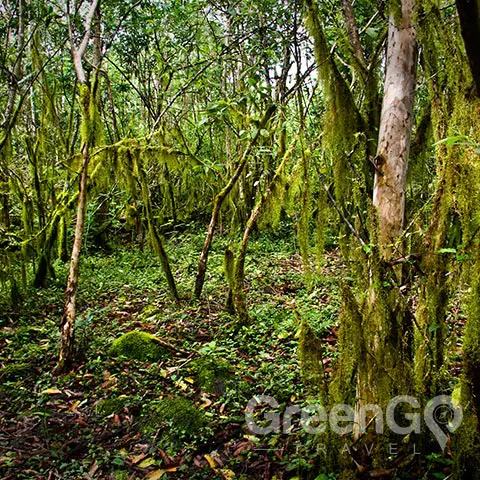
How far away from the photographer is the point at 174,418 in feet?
12.3

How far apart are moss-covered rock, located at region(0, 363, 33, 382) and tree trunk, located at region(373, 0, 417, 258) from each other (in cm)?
407

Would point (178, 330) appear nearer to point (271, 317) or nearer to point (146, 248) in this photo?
point (271, 317)

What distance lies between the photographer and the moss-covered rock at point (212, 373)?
4.27 metres

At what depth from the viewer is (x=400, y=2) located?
255 centimetres

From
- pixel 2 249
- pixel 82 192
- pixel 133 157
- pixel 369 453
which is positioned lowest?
pixel 369 453

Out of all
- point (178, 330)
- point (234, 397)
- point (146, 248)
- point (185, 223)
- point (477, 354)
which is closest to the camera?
point (477, 354)

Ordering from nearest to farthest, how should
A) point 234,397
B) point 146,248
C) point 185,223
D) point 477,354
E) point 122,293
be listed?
point 477,354, point 234,397, point 122,293, point 146,248, point 185,223

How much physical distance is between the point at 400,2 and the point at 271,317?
422 centimetres

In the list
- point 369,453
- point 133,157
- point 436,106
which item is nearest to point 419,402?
point 369,453

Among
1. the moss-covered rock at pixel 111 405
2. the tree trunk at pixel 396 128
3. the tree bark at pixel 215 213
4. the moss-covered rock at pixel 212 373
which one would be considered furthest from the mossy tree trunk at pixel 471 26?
the tree bark at pixel 215 213

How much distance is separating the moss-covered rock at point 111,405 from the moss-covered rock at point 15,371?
1100mm

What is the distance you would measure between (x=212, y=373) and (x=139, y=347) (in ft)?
3.68

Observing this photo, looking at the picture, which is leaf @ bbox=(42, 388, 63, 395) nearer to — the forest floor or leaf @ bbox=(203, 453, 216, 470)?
the forest floor

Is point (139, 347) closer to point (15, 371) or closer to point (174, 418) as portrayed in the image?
point (15, 371)
